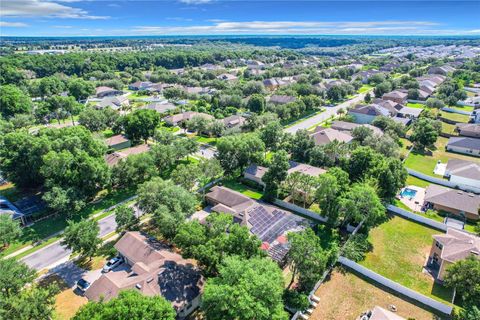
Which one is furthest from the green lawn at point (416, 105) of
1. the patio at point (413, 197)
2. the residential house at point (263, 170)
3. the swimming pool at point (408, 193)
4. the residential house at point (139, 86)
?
the residential house at point (139, 86)

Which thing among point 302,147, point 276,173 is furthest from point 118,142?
point 302,147

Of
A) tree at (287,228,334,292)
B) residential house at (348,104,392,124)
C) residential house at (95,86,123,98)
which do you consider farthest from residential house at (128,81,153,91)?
tree at (287,228,334,292)

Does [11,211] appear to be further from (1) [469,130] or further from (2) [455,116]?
(2) [455,116]

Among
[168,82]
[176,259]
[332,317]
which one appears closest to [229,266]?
[176,259]

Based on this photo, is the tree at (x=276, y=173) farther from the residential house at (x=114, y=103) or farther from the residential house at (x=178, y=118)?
the residential house at (x=114, y=103)

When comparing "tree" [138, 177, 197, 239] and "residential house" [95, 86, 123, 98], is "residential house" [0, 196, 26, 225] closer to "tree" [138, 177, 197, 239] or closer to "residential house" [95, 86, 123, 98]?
"tree" [138, 177, 197, 239]

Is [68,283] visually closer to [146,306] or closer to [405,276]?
[146,306]
